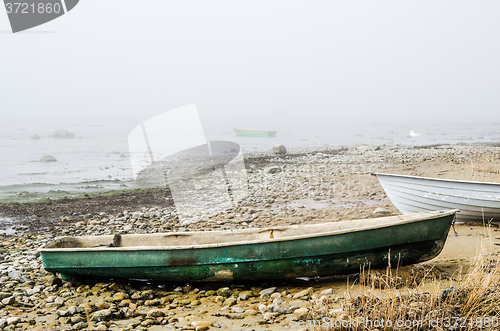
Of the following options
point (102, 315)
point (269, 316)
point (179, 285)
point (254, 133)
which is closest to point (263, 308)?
point (269, 316)

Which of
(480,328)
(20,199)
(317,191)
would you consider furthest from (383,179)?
(20,199)

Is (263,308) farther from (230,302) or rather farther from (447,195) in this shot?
(447,195)

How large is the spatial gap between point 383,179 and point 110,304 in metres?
6.84

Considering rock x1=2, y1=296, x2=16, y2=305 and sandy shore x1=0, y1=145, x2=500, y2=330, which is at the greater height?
rock x1=2, y1=296, x2=16, y2=305

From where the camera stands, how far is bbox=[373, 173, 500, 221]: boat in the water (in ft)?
26.2

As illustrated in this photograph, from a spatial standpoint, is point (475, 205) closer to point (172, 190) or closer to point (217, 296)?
point (217, 296)

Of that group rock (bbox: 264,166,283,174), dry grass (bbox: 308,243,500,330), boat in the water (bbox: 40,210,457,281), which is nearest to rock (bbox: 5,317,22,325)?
boat in the water (bbox: 40,210,457,281)

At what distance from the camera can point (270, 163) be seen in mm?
22328

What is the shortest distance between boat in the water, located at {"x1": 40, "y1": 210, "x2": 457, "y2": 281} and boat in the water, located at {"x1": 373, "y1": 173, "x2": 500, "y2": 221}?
2.65m

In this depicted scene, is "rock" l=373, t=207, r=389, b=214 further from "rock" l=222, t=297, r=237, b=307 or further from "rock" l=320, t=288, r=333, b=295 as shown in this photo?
"rock" l=222, t=297, r=237, b=307

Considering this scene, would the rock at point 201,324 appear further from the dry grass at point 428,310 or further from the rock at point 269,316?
the dry grass at point 428,310

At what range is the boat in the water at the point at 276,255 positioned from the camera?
579 centimetres

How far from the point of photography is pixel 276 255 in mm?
5895

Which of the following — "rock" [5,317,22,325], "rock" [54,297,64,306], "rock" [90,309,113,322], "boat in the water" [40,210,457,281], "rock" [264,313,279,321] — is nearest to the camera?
"rock" [264,313,279,321]
